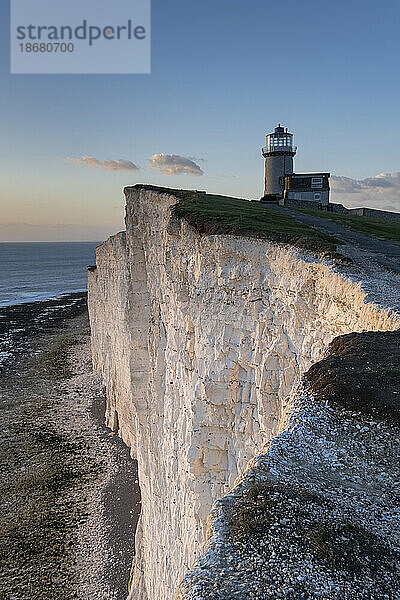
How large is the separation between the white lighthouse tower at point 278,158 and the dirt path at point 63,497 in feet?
85.7

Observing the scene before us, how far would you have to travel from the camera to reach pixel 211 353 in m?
12.0

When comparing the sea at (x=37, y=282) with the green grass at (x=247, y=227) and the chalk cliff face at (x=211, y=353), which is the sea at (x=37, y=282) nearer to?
the chalk cliff face at (x=211, y=353)

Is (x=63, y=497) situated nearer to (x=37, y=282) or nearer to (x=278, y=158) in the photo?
(x=278, y=158)

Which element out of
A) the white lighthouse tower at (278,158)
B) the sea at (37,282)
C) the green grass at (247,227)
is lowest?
the sea at (37,282)

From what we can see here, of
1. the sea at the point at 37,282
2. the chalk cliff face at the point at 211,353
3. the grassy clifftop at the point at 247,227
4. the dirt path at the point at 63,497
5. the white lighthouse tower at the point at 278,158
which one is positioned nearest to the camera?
the chalk cliff face at the point at 211,353

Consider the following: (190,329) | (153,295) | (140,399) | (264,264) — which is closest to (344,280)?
(264,264)

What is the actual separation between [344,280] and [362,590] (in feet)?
17.5

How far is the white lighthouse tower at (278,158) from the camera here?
44425 mm

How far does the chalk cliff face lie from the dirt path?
229cm

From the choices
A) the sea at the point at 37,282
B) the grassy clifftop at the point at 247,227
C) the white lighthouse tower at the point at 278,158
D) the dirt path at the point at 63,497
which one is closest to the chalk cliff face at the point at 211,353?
the grassy clifftop at the point at 247,227

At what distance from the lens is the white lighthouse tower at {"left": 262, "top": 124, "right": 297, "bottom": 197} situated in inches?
1749

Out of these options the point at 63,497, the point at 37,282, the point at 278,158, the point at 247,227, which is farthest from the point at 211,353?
the point at 37,282

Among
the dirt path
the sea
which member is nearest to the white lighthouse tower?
the dirt path

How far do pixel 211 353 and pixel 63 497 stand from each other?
46.1 feet
